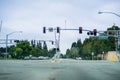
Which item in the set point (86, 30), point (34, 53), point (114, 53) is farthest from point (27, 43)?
point (86, 30)

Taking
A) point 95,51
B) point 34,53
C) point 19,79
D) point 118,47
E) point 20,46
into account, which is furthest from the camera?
point 34,53

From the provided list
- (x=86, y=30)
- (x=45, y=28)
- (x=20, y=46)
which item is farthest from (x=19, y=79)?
(x=20, y=46)

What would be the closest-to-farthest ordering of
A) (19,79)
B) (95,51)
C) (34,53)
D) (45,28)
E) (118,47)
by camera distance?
1. (19,79)
2. (45,28)
3. (118,47)
4. (95,51)
5. (34,53)

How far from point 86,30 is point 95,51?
236ft

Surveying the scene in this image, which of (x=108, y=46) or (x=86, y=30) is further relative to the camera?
(x=108, y=46)

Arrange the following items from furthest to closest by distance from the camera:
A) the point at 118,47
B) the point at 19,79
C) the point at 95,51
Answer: the point at 95,51, the point at 118,47, the point at 19,79

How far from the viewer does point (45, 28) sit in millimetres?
47500

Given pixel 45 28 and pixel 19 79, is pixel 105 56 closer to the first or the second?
pixel 45 28

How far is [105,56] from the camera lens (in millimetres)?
118812

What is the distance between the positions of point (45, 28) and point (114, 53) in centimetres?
5760

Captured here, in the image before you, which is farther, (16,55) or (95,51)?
(16,55)

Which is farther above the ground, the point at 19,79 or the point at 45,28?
the point at 45,28

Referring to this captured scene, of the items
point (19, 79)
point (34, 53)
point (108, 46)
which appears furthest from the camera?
point (34, 53)

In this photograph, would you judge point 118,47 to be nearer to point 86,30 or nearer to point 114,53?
point 114,53
